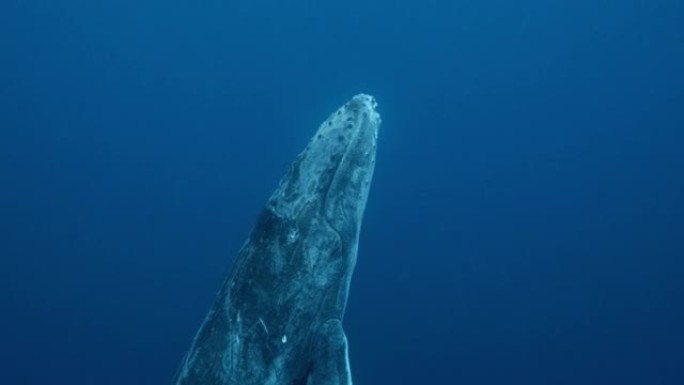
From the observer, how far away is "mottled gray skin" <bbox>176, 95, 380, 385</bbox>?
389 centimetres

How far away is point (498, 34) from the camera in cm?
3647

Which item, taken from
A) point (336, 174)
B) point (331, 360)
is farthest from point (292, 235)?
point (331, 360)

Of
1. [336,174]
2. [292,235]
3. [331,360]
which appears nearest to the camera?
[331,360]

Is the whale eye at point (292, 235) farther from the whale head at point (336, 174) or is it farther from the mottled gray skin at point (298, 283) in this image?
the whale head at point (336, 174)

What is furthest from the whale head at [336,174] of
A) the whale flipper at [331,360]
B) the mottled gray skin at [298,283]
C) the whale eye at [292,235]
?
the whale flipper at [331,360]

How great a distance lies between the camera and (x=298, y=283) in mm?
4125

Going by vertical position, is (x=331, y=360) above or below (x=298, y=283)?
below

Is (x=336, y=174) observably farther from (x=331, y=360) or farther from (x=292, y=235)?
(x=331, y=360)

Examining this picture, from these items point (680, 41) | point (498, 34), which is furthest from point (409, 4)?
point (680, 41)

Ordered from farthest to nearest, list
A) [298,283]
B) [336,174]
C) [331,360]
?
1. [336,174]
2. [298,283]
3. [331,360]

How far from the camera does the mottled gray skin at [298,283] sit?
3889 millimetres

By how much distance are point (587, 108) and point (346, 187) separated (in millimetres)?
32579

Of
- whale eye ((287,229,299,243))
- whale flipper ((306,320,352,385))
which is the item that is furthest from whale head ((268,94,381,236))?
whale flipper ((306,320,352,385))

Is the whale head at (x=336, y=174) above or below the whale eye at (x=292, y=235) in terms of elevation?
above
